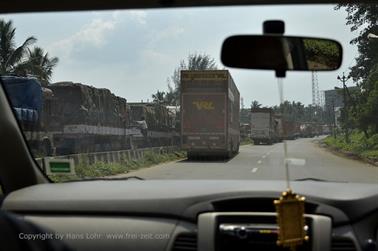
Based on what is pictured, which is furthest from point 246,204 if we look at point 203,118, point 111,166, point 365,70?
point 203,118

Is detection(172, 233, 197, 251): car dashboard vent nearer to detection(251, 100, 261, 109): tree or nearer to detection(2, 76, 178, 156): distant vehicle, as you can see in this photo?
detection(251, 100, 261, 109): tree

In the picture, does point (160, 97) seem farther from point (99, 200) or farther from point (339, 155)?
point (339, 155)

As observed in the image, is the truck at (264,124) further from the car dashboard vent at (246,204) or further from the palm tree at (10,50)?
the palm tree at (10,50)

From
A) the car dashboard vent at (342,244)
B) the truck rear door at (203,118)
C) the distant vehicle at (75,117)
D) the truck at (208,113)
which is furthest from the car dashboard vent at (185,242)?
the truck rear door at (203,118)

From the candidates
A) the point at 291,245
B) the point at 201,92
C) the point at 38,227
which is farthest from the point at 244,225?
the point at 201,92

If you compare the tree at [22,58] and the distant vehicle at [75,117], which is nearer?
the tree at [22,58]

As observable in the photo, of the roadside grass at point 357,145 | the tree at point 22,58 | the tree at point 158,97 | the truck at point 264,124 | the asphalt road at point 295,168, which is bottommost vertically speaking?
the asphalt road at point 295,168

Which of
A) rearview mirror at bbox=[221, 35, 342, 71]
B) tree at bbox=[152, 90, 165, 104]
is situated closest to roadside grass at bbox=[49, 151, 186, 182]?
tree at bbox=[152, 90, 165, 104]

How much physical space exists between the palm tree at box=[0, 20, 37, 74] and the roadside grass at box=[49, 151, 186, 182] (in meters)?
1.12

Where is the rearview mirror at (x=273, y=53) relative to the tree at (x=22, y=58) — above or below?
below

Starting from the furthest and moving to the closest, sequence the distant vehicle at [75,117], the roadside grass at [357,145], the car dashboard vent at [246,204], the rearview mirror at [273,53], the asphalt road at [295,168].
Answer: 1. the roadside grass at [357,145]
2. the asphalt road at [295,168]
3. the distant vehicle at [75,117]
4. the car dashboard vent at [246,204]
5. the rearview mirror at [273,53]

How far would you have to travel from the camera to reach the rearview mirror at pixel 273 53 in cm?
344

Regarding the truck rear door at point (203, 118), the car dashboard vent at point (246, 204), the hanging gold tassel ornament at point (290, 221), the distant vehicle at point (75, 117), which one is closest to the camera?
the hanging gold tassel ornament at point (290, 221)

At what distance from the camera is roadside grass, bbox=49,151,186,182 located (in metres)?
5.03
